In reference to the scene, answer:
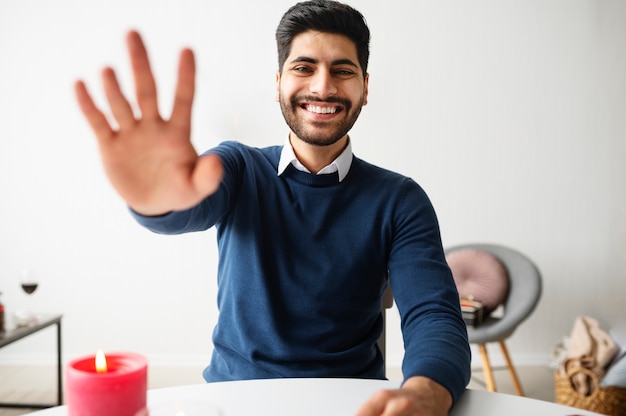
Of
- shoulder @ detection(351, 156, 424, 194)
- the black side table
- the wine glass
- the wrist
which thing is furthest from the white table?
the wine glass

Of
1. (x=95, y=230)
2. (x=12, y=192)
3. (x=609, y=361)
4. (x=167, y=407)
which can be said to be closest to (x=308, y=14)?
(x=167, y=407)

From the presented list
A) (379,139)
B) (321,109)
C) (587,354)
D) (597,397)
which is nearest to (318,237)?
(321,109)

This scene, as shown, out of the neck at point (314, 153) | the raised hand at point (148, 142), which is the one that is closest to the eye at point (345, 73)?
the neck at point (314, 153)

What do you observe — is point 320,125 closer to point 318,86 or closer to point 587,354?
point 318,86

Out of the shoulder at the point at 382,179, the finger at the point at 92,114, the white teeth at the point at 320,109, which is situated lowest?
the shoulder at the point at 382,179

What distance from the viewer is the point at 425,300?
1027 mm

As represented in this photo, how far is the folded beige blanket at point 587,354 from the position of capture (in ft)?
8.27

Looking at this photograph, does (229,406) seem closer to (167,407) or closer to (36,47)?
(167,407)

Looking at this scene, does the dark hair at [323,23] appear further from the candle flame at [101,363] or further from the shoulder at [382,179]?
the candle flame at [101,363]

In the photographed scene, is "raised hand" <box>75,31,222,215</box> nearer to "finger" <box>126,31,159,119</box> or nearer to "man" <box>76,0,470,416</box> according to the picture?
"finger" <box>126,31,159,119</box>

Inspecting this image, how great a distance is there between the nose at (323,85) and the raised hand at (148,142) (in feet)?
1.77

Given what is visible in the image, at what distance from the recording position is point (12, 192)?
3.51 meters

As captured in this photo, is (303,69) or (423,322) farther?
(303,69)

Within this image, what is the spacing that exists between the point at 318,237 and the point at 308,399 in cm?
45
